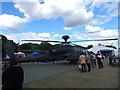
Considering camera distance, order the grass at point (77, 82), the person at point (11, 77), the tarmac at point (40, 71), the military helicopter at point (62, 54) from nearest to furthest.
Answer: the person at point (11, 77), the grass at point (77, 82), the tarmac at point (40, 71), the military helicopter at point (62, 54)

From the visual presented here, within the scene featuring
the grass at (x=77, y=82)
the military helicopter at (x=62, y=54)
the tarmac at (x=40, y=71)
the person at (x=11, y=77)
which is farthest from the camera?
the military helicopter at (x=62, y=54)

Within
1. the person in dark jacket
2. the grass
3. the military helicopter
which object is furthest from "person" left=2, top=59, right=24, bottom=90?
the military helicopter

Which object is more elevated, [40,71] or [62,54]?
[62,54]

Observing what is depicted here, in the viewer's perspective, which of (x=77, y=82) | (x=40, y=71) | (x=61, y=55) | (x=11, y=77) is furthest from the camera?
(x=61, y=55)

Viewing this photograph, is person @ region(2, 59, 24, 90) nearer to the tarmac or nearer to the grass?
the grass

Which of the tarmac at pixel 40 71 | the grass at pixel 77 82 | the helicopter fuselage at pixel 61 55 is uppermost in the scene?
the helicopter fuselage at pixel 61 55

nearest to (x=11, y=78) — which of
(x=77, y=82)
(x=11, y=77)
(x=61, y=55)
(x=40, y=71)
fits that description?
(x=11, y=77)

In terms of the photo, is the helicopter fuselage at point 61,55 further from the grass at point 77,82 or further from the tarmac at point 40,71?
the grass at point 77,82

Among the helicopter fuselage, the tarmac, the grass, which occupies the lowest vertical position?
the tarmac

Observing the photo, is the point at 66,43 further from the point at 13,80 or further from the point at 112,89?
the point at 13,80

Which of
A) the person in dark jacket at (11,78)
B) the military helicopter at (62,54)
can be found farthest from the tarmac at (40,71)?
the person in dark jacket at (11,78)

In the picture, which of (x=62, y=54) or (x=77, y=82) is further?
(x=62, y=54)

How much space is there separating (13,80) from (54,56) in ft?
38.5

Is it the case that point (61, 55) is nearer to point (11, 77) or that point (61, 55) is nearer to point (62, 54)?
point (62, 54)
